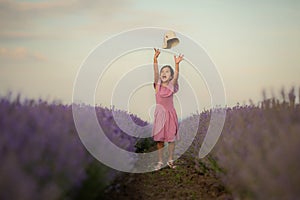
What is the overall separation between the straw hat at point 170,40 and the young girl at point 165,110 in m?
0.38

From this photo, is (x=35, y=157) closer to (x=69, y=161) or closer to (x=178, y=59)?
(x=69, y=161)

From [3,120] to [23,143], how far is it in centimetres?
40

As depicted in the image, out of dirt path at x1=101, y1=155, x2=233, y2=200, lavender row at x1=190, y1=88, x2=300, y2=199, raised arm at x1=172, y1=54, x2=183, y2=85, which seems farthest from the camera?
raised arm at x1=172, y1=54, x2=183, y2=85

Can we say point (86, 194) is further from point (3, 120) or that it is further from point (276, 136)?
point (276, 136)

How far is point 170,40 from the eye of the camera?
8.27 m

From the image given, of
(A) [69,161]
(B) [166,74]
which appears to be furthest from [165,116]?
(A) [69,161]

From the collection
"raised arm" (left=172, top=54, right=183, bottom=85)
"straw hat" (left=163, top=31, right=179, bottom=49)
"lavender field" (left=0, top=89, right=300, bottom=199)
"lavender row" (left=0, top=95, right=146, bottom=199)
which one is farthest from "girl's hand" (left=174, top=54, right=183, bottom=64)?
"lavender row" (left=0, top=95, right=146, bottom=199)

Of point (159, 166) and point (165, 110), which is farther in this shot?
point (165, 110)

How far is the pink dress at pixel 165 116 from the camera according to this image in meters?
7.89

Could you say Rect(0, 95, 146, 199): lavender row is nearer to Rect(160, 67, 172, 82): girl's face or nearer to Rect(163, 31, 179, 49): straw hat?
Rect(160, 67, 172, 82): girl's face

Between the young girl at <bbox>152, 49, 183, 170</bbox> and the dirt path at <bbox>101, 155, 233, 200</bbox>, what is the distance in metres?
0.47

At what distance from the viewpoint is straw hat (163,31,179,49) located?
809 cm

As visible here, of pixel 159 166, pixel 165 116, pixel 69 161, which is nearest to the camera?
pixel 69 161

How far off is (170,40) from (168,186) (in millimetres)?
2735
